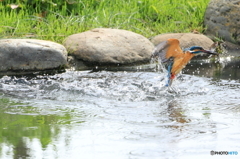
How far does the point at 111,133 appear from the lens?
3854mm

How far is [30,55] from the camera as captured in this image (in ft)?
21.6

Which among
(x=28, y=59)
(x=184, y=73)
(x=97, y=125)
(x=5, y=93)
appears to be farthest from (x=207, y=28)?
(x=97, y=125)

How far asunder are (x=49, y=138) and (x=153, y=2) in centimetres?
593

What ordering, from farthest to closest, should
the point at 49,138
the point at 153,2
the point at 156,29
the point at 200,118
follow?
1. the point at 153,2
2. the point at 156,29
3. the point at 200,118
4. the point at 49,138

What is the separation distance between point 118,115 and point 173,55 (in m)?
1.71

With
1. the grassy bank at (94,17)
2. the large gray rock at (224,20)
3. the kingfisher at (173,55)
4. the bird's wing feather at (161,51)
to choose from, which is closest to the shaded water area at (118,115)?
the kingfisher at (173,55)

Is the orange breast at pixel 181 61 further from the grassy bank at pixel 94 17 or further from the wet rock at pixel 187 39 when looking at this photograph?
the grassy bank at pixel 94 17

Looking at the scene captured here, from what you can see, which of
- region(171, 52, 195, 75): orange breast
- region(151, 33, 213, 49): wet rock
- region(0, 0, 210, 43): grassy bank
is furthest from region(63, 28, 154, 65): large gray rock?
region(171, 52, 195, 75): orange breast

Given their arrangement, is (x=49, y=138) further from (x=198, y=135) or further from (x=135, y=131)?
(x=198, y=135)

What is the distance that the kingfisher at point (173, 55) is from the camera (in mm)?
5770

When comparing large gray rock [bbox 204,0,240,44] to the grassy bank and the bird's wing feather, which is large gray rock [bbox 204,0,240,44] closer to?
the grassy bank

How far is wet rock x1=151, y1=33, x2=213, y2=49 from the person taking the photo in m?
7.83

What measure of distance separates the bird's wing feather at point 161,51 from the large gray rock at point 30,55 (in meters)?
1.46

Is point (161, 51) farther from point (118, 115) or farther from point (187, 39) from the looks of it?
Result: point (187, 39)
